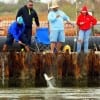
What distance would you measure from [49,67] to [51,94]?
15.6 ft

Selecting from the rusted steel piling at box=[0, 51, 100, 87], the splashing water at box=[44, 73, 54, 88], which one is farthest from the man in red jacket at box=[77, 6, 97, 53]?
the splashing water at box=[44, 73, 54, 88]

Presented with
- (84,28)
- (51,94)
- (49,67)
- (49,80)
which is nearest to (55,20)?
(84,28)

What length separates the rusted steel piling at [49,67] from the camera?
22016 millimetres

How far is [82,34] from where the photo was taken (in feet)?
75.9

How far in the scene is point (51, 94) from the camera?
1741 cm

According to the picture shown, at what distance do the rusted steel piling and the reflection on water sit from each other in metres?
2.86

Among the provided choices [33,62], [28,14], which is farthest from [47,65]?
[28,14]

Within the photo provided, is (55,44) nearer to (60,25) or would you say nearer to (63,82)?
(60,25)

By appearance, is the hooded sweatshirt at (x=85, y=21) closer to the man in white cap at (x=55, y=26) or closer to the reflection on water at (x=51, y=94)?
the man in white cap at (x=55, y=26)

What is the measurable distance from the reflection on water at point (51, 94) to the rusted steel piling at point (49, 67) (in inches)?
113

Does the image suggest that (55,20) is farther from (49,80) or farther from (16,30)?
(49,80)

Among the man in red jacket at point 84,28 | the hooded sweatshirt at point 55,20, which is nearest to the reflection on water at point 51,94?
the hooded sweatshirt at point 55,20

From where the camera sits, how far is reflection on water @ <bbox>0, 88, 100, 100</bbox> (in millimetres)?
16594

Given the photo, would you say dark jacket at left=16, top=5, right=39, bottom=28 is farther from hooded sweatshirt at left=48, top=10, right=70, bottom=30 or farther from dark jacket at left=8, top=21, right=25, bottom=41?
hooded sweatshirt at left=48, top=10, right=70, bottom=30
